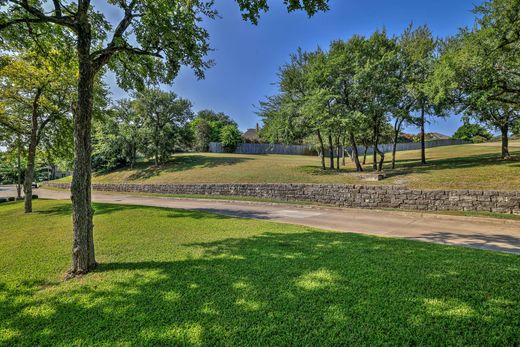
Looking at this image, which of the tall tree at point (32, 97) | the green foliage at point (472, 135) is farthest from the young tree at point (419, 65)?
the green foliage at point (472, 135)

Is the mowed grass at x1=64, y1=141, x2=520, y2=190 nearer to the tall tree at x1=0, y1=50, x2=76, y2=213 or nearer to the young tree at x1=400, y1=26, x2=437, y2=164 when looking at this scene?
the young tree at x1=400, y1=26, x2=437, y2=164

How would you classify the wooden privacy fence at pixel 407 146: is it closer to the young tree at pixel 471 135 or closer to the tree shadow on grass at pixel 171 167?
the young tree at pixel 471 135

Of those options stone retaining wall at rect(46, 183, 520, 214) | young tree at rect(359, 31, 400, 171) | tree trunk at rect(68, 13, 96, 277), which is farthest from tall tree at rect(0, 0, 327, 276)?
young tree at rect(359, 31, 400, 171)

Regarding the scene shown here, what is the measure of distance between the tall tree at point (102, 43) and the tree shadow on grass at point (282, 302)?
4.40ft

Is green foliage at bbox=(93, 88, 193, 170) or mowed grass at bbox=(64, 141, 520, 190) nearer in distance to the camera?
mowed grass at bbox=(64, 141, 520, 190)

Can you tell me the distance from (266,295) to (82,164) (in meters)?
3.90

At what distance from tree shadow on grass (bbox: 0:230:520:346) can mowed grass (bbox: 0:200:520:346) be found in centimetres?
1

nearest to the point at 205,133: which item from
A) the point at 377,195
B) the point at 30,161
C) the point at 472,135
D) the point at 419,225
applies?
the point at 30,161

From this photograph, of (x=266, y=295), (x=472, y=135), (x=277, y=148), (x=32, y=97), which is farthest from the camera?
(x=472, y=135)

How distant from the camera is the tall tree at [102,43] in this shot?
4.34 m

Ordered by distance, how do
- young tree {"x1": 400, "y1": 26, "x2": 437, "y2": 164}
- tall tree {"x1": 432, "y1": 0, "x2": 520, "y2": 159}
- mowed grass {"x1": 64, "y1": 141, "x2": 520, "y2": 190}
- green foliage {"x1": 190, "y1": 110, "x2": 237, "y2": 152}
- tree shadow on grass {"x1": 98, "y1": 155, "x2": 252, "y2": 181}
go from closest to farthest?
tall tree {"x1": 432, "y1": 0, "x2": 520, "y2": 159}
mowed grass {"x1": 64, "y1": 141, "x2": 520, "y2": 190}
young tree {"x1": 400, "y1": 26, "x2": 437, "y2": 164}
tree shadow on grass {"x1": 98, "y1": 155, "x2": 252, "y2": 181}
green foliage {"x1": 190, "y1": 110, "x2": 237, "y2": 152}

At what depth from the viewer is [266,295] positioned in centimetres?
319

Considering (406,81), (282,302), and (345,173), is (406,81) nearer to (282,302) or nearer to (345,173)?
(345,173)

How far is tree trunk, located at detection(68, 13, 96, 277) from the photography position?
4.30 m
